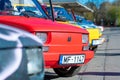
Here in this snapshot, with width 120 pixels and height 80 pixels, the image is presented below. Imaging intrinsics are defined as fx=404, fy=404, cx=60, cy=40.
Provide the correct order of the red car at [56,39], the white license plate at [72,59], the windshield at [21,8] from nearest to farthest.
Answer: the red car at [56,39] → the white license plate at [72,59] → the windshield at [21,8]

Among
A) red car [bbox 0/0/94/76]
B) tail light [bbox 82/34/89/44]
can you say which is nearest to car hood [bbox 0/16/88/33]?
Result: red car [bbox 0/0/94/76]

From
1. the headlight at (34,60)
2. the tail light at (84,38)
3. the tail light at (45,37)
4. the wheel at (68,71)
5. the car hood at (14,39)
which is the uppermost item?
the car hood at (14,39)

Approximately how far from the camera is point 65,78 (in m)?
8.01

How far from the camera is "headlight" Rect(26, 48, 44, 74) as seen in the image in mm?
3474

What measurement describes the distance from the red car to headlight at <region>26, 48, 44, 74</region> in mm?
2144

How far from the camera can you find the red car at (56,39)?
6.02 meters

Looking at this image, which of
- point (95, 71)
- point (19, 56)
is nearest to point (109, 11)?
point (95, 71)

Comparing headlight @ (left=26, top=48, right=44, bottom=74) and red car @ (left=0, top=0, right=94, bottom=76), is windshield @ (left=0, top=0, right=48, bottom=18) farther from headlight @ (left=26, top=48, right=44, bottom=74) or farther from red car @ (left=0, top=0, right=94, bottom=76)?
headlight @ (left=26, top=48, right=44, bottom=74)

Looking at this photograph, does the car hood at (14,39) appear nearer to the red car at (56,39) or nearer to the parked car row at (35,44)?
the parked car row at (35,44)

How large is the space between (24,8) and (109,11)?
85.8 meters

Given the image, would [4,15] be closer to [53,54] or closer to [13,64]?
[53,54]

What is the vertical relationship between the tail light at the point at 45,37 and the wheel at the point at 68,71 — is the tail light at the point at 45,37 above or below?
above

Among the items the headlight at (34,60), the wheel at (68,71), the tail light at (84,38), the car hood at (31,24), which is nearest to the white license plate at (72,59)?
the tail light at (84,38)

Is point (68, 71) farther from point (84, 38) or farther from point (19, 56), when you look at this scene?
point (19, 56)
